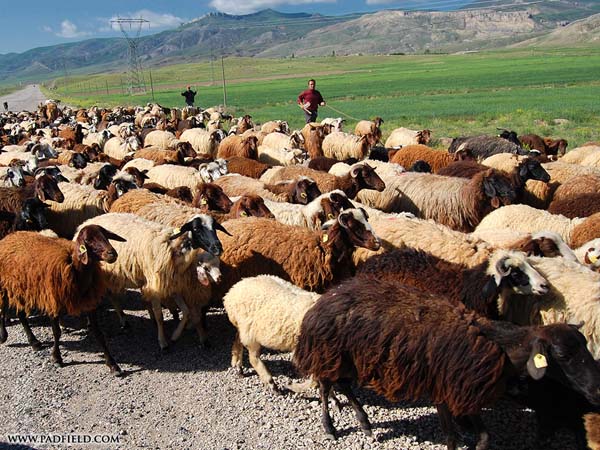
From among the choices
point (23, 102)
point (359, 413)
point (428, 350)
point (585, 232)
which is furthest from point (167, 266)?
point (23, 102)

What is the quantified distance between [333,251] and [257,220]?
1.41m

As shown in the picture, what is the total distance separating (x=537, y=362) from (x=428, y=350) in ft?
2.80

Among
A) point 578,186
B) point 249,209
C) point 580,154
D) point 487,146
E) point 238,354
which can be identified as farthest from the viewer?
point 487,146

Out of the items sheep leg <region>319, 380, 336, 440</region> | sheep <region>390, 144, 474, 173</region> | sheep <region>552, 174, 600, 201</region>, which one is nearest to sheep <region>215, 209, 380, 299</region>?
sheep leg <region>319, 380, 336, 440</region>

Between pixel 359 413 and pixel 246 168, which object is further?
pixel 246 168

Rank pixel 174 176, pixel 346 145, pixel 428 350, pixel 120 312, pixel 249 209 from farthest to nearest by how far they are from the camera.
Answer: pixel 346 145
pixel 174 176
pixel 249 209
pixel 120 312
pixel 428 350

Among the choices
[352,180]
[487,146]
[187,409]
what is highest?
[352,180]

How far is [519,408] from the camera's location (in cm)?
546

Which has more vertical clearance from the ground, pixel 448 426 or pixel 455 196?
pixel 455 196

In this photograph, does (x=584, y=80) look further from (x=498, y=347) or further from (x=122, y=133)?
(x=498, y=347)

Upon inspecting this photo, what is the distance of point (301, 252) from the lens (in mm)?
7121
